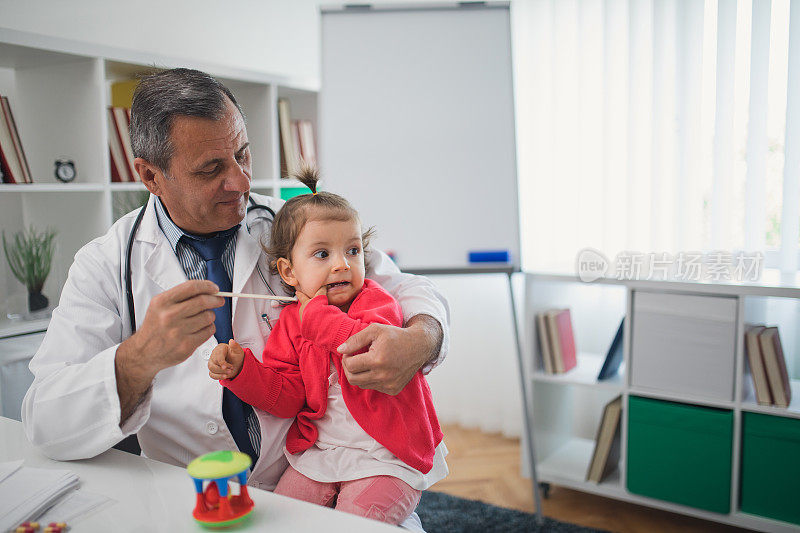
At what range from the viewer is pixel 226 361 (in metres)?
1.23

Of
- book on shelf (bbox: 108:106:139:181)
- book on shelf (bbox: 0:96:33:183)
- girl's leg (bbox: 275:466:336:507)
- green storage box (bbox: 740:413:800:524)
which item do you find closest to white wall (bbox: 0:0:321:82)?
book on shelf (bbox: 108:106:139:181)

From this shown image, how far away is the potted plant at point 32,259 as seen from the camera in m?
1.48

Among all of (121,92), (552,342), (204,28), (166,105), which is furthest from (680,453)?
(204,28)

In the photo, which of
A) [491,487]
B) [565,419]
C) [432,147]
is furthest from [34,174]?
[565,419]

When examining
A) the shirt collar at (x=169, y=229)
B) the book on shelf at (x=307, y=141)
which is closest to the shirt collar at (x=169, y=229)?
the shirt collar at (x=169, y=229)

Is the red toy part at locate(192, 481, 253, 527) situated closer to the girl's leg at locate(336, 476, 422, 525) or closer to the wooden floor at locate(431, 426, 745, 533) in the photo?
the girl's leg at locate(336, 476, 422, 525)

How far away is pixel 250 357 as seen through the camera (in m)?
1.27

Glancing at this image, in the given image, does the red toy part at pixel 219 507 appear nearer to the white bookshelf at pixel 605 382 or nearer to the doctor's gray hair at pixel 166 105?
the doctor's gray hair at pixel 166 105

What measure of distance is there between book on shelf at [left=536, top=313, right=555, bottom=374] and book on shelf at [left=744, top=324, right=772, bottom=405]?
0.74 metres

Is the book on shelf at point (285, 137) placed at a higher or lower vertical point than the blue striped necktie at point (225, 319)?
higher

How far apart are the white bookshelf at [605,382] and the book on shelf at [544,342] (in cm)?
3

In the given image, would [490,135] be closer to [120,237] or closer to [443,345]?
[443,345]

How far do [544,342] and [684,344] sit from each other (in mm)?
552

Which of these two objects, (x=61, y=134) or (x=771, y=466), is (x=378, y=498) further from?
(x=771, y=466)
